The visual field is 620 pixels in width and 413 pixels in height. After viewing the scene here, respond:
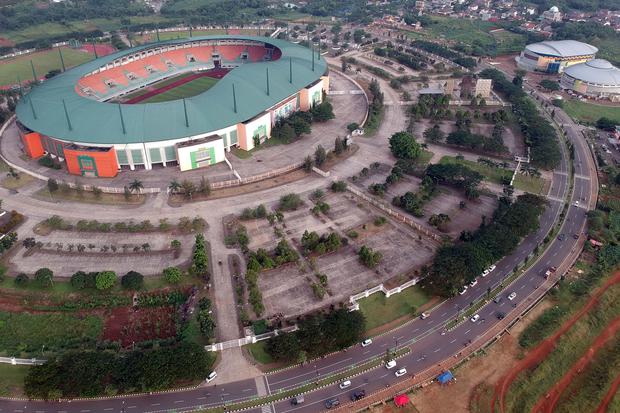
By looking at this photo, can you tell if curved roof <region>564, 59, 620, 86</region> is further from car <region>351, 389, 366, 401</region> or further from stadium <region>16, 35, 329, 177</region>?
car <region>351, 389, 366, 401</region>

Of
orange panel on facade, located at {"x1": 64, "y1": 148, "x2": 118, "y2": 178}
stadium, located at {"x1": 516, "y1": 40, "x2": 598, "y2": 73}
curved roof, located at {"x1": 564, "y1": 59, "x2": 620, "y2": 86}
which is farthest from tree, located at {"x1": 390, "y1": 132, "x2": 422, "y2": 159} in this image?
stadium, located at {"x1": 516, "y1": 40, "x2": 598, "y2": 73}

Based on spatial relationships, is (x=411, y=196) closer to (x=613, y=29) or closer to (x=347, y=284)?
(x=347, y=284)

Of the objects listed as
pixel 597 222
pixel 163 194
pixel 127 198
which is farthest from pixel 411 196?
pixel 127 198

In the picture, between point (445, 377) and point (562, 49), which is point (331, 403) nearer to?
point (445, 377)

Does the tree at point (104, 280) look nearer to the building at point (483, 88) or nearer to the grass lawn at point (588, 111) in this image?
the building at point (483, 88)

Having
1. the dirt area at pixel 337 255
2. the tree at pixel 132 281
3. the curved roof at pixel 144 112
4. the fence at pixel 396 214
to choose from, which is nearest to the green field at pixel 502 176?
the fence at pixel 396 214

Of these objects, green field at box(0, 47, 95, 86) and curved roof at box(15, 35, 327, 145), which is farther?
green field at box(0, 47, 95, 86)
